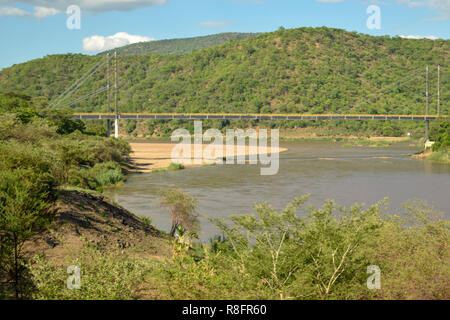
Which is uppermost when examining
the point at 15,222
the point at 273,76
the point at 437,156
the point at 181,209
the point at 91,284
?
the point at 273,76

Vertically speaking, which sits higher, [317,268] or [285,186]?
[317,268]

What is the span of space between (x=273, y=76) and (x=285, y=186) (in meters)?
99.2

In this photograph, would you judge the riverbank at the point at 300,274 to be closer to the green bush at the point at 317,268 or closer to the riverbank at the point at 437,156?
the green bush at the point at 317,268

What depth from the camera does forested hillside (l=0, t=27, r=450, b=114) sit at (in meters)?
123

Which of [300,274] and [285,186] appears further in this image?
[285,186]

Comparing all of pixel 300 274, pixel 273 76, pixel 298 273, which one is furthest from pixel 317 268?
pixel 273 76

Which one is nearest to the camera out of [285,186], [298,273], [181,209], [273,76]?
[298,273]

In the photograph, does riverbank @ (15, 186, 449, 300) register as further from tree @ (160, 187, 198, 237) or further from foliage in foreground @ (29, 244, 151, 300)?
tree @ (160, 187, 198, 237)

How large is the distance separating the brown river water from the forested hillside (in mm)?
63937

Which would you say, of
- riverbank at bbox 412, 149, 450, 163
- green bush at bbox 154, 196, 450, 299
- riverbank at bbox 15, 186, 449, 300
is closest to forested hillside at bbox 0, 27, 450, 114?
riverbank at bbox 412, 149, 450, 163

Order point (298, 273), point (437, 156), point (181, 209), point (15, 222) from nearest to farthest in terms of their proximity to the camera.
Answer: point (298, 273) < point (15, 222) < point (181, 209) < point (437, 156)

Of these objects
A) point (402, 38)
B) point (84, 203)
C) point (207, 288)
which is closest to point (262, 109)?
point (402, 38)

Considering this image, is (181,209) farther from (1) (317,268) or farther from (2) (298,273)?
(1) (317,268)

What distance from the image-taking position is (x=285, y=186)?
3947 centimetres
